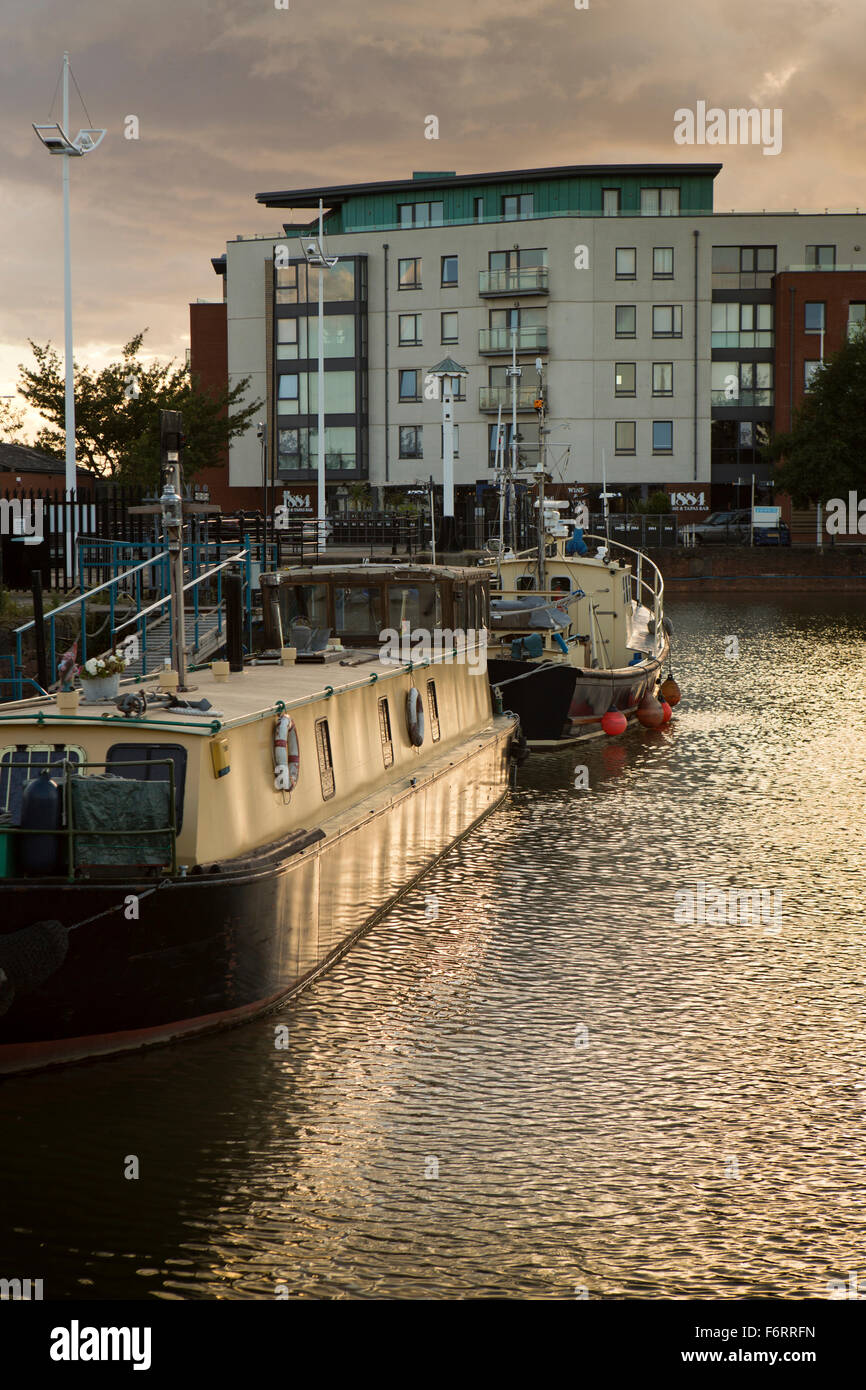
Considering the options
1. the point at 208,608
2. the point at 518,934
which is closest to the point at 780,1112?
the point at 518,934

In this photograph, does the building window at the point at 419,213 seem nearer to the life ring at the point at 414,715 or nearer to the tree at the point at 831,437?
the tree at the point at 831,437

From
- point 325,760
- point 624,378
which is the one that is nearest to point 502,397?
point 624,378

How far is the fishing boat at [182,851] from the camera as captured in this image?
34.3 feet

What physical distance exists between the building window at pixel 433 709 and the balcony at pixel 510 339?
61207mm

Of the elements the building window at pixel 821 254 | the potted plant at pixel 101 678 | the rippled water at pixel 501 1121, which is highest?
the building window at pixel 821 254

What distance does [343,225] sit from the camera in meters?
82.9

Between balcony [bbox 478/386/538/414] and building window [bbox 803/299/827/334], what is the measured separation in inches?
649

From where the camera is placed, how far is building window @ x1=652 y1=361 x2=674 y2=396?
78688 millimetres

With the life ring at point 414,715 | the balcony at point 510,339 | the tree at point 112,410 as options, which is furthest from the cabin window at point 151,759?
the balcony at point 510,339

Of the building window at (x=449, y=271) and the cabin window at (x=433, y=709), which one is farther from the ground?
the building window at (x=449, y=271)

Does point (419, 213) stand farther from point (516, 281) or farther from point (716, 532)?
point (716, 532)

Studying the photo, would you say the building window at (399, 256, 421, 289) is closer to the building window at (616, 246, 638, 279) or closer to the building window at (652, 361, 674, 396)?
the building window at (616, 246, 638, 279)
